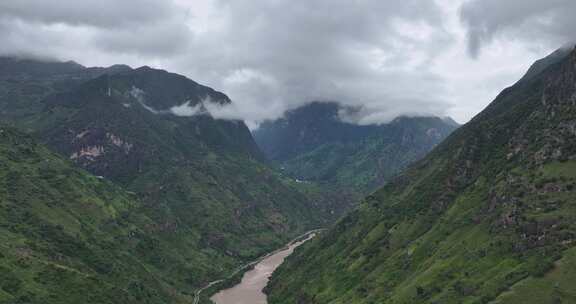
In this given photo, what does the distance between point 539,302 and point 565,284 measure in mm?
11814

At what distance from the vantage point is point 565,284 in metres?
200

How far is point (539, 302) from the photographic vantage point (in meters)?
199
